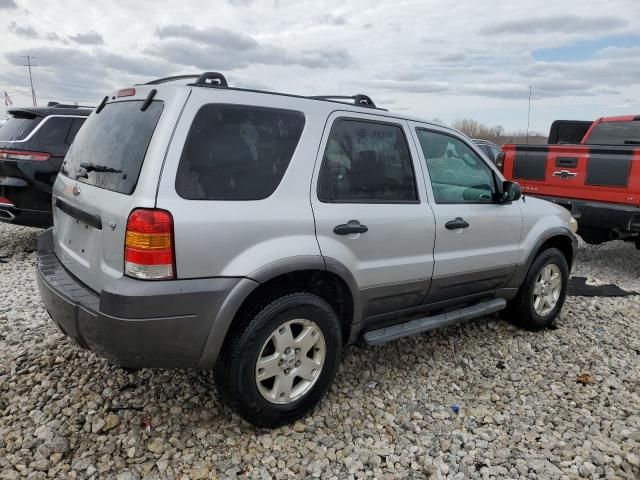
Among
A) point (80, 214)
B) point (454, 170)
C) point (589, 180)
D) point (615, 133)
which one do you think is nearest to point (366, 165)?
point (454, 170)

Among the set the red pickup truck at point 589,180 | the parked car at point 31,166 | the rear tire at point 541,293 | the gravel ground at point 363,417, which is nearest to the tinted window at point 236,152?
the gravel ground at point 363,417

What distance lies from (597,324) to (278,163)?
3.67m

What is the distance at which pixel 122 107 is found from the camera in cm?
294

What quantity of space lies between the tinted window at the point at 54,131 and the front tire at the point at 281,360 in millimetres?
4657

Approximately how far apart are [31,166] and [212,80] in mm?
4065

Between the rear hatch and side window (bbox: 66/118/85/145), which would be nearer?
the rear hatch

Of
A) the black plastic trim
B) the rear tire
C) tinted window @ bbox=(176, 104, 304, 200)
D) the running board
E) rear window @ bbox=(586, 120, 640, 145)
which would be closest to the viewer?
tinted window @ bbox=(176, 104, 304, 200)

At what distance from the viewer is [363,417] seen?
3129 mm

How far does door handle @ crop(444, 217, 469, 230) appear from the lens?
349 cm

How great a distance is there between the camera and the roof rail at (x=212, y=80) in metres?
2.75

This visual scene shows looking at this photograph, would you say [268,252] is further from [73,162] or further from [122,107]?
[73,162]

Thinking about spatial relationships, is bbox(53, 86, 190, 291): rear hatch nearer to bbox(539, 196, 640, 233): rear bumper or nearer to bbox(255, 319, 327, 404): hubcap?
bbox(255, 319, 327, 404): hubcap

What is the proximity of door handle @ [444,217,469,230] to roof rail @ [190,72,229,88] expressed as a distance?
1.71 meters

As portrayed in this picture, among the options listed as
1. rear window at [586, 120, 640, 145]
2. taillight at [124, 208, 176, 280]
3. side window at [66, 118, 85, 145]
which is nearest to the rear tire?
taillight at [124, 208, 176, 280]
